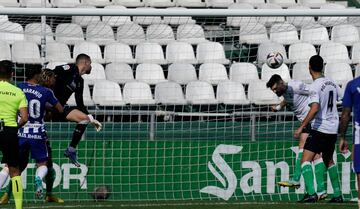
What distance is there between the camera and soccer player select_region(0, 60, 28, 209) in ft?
45.5

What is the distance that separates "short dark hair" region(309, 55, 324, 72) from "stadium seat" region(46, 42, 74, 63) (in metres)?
6.48

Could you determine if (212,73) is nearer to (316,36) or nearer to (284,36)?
(284,36)

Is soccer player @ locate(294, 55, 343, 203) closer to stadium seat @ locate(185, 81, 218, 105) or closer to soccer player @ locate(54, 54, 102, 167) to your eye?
soccer player @ locate(54, 54, 102, 167)

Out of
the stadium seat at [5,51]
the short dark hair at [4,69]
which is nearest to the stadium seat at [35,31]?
the stadium seat at [5,51]

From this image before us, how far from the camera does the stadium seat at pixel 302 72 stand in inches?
822

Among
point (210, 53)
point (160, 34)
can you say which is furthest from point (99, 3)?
point (210, 53)

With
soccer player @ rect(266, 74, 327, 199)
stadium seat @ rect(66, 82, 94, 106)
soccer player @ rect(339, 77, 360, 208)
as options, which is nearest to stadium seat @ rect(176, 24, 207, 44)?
stadium seat @ rect(66, 82, 94, 106)

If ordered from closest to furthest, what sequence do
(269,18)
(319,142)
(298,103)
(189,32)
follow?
1. (319,142)
2. (298,103)
3. (189,32)
4. (269,18)

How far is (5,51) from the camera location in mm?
20516

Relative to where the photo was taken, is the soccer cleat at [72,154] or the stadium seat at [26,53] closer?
the soccer cleat at [72,154]

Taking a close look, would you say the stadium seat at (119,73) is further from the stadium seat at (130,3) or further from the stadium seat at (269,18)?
the stadium seat at (269,18)

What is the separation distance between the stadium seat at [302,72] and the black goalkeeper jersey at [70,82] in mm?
5440

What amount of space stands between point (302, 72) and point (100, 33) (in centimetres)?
424

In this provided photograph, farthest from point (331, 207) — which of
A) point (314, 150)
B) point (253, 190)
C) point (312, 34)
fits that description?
point (312, 34)
